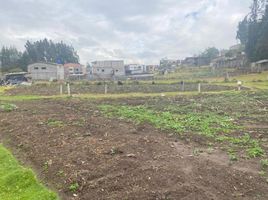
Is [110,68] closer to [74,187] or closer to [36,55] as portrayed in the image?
[36,55]

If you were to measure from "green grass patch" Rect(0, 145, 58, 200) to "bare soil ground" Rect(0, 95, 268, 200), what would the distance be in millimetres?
307

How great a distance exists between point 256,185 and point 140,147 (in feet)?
11.7

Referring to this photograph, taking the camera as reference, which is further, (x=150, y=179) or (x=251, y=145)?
(x=251, y=145)

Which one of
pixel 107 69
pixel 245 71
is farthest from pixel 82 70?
pixel 245 71

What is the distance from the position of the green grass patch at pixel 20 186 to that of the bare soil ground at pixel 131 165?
31cm

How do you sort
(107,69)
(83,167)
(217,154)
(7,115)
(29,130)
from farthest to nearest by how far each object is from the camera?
(107,69), (7,115), (29,130), (217,154), (83,167)

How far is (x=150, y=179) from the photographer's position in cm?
730

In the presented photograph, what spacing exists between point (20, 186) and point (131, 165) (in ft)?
8.75

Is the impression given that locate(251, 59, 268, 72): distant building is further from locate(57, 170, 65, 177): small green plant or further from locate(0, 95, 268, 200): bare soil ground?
locate(57, 170, 65, 177): small green plant

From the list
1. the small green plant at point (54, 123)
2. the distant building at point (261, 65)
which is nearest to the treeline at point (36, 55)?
the distant building at point (261, 65)

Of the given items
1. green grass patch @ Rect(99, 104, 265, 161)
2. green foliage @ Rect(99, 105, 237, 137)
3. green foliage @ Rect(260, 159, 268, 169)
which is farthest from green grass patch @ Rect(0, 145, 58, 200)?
green foliage @ Rect(99, 105, 237, 137)

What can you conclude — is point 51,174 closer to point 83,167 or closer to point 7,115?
point 83,167

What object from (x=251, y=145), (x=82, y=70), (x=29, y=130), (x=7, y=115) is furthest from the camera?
(x=82, y=70)

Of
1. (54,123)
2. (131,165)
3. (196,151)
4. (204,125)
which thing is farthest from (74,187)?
(54,123)
